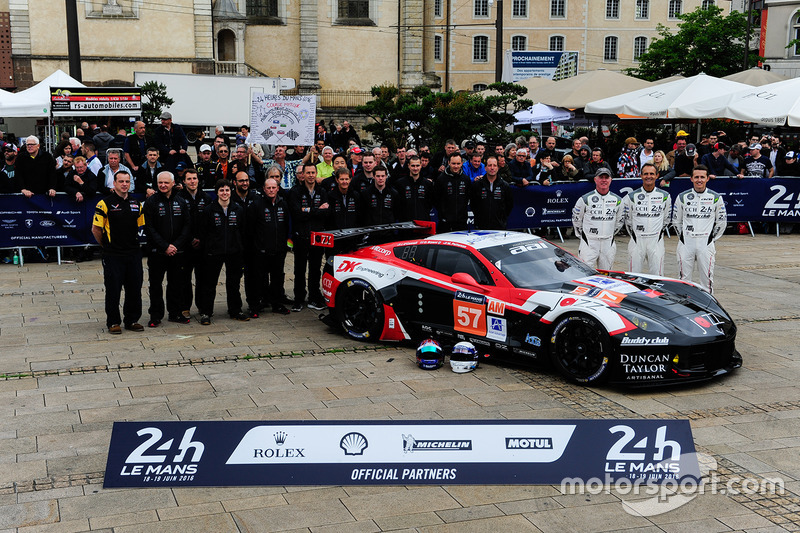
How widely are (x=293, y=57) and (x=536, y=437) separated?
48.6 m

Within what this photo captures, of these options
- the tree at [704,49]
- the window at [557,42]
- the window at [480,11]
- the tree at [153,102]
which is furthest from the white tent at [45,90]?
the window at [557,42]

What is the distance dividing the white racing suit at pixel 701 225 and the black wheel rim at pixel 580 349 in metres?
4.15

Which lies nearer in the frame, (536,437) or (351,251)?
(536,437)

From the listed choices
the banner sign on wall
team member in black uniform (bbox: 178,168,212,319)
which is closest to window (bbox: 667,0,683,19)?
the banner sign on wall

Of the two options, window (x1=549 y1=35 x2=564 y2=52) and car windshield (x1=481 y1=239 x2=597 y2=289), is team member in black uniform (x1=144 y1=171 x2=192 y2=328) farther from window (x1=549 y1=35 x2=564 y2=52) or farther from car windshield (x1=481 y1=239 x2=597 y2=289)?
window (x1=549 y1=35 x2=564 y2=52)

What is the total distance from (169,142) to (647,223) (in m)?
10.2

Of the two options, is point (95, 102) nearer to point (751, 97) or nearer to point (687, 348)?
point (751, 97)

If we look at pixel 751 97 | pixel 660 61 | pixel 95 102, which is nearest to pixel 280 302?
pixel 95 102

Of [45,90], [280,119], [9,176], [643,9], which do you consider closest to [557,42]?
[643,9]

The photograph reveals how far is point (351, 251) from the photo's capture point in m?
11.0

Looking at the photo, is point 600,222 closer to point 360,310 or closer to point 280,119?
point 360,310

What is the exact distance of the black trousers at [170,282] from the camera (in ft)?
37.4

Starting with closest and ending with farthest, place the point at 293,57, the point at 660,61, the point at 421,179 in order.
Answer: the point at 421,179 < the point at 293,57 < the point at 660,61

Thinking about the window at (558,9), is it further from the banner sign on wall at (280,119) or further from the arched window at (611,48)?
the banner sign on wall at (280,119)
